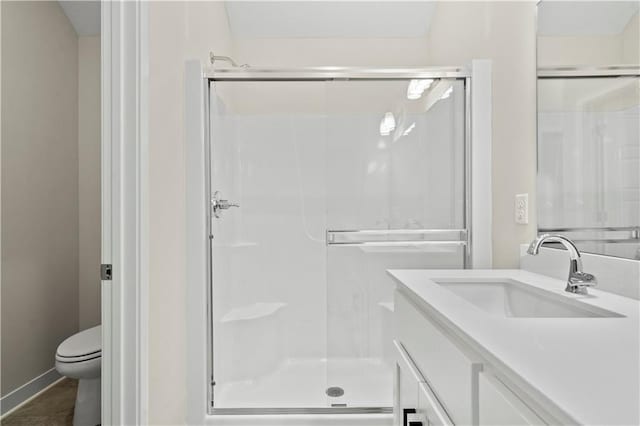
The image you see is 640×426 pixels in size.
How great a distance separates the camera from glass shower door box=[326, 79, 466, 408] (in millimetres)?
1858

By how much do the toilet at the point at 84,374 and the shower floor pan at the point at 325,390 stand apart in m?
0.59

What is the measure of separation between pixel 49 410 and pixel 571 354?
8.42 feet

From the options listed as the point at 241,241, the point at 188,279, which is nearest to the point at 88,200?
the point at 241,241

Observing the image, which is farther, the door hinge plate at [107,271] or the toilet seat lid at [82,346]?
the toilet seat lid at [82,346]

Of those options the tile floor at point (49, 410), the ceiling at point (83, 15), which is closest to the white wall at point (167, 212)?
the tile floor at point (49, 410)

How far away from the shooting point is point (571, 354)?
60 cm

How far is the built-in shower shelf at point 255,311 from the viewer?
2189mm

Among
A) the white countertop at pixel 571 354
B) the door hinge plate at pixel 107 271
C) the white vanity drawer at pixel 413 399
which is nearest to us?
the white countertop at pixel 571 354

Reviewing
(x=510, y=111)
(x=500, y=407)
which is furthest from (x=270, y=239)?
(x=500, y=407)

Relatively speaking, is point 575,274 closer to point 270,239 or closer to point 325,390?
point 325,390

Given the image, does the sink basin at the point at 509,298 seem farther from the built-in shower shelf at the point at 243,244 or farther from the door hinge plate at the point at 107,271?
the built-in shower shelf at the point at 243,244

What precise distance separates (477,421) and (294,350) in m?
1.61

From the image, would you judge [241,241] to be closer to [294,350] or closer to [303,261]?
[303,261]

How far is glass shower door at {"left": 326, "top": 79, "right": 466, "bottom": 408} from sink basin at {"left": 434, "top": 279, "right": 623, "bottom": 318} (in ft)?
1.81
